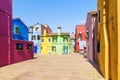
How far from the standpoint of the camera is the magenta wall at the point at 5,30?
67.7ft

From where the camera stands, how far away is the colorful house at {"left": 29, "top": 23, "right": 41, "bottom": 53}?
59.1 meters

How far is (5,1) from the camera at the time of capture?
21.6 meters

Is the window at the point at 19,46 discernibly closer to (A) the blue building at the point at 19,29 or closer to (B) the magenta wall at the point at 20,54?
(B) the magenta wall at the point at 20,54

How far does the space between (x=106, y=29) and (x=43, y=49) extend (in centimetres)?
4587

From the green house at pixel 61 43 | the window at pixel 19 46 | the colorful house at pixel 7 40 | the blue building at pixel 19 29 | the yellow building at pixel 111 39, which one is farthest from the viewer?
the green house at pixel 61 43

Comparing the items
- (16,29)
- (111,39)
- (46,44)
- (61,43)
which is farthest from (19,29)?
(111,39)

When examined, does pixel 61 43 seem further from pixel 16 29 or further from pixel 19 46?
pixel 19 46

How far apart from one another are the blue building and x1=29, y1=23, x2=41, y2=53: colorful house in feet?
61.8

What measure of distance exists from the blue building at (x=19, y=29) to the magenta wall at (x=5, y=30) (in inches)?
424

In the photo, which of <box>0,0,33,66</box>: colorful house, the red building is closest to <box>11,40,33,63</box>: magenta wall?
<box>0,0,33,66</box>: colorful house

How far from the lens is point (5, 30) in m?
21.5

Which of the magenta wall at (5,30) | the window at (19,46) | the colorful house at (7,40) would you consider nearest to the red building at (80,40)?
the window at (19,46)

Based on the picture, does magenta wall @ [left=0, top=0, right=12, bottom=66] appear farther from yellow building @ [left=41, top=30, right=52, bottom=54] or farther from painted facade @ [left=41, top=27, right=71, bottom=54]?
yellow building @ [left=41, top=30, right=52, bottom=54]

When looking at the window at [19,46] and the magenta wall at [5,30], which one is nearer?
the magenta wall at [5,30]
